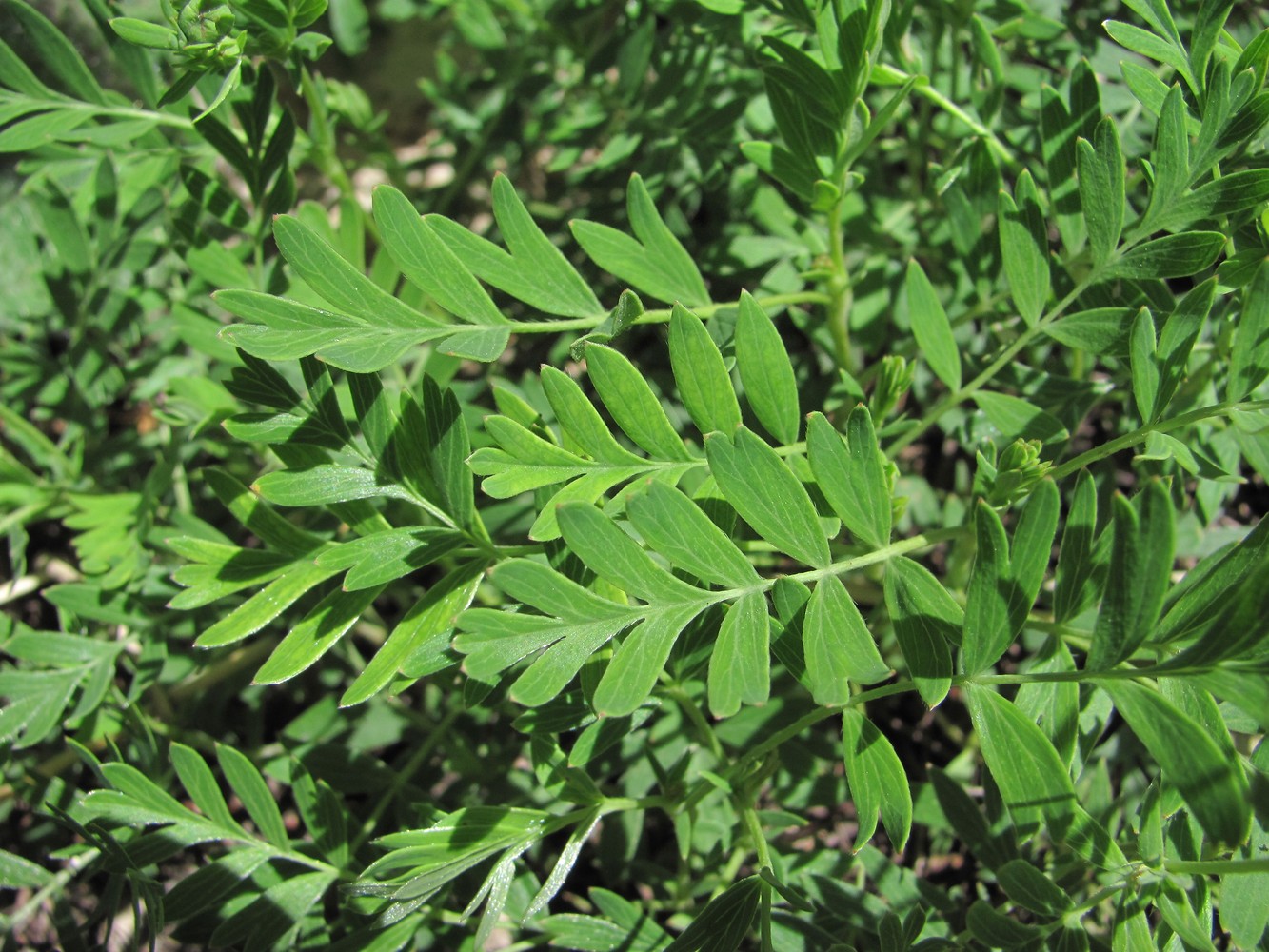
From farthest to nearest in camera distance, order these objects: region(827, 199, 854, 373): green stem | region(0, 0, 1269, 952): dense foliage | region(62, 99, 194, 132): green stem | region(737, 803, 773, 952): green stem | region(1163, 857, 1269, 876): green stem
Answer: region(62, 99, 194, 132): green stem → region(827, 199, 854, 373): green stem → region(737, 803, 773, 952): green stem → region(0, 0, 1269, 952): dense foliage → region(1163, 857, 1269, 876): green stem

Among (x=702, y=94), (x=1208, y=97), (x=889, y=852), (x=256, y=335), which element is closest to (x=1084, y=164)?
(x=1208, y=97)

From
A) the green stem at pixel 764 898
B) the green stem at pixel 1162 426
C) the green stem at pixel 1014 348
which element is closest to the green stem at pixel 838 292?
the green stem at pixel 1014 348

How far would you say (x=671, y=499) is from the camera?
937 millimetres

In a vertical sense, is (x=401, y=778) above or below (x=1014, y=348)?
below

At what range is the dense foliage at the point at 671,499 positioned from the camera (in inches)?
37.9

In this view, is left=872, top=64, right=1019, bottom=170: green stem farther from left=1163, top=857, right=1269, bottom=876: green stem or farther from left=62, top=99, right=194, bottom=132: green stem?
left=62, top=99, right=194, bottom=132: green stem

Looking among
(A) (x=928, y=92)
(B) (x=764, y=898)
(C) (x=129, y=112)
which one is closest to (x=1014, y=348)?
(A) (x=928, y=92)

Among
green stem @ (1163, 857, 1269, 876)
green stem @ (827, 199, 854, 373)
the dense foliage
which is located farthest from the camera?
green stem @ (827, 199, 854, 373)

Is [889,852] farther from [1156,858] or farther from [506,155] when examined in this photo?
[506,155]

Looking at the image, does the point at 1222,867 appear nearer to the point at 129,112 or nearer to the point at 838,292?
the point at 838,292

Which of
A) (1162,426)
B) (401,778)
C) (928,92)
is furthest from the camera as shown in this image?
(401,778)

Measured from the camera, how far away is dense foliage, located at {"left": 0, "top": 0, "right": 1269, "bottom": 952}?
3.16 feet

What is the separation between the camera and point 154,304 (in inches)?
73.0

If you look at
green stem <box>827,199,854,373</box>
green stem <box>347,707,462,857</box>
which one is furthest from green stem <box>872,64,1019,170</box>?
green stem <box>347,707,462,857</box>
